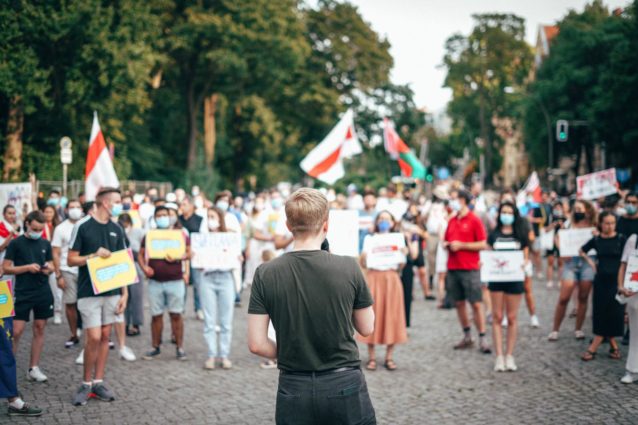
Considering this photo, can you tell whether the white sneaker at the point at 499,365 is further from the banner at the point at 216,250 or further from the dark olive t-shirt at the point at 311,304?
the dark olive t-shirt at the point at 311,304

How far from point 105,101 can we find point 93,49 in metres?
2.37

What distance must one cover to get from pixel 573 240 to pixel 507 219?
1.58 metres

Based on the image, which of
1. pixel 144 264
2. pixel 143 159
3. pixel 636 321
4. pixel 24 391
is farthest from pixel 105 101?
pixel 636 321

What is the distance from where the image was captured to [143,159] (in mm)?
38938

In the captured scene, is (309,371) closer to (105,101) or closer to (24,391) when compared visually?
(24,391)

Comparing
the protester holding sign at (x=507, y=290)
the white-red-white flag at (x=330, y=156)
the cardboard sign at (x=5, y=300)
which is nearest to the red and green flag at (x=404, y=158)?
the white-red-white flag at (x=330, y=156)

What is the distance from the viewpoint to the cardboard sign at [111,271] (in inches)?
290

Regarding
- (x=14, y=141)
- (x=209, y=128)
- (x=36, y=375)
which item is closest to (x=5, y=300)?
(x=36, y=375)

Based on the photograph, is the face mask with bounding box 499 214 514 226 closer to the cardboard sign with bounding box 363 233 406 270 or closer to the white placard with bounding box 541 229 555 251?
the cardboard sign with bounding box 363 233 406 270

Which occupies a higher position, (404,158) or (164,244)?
(404,158)

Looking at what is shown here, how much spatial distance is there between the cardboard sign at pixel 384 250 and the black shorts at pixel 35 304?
12.7 feet

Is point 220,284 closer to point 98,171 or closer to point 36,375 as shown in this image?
point 36,375

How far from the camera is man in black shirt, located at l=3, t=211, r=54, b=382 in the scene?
26.4ft

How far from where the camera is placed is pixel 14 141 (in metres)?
24.1
